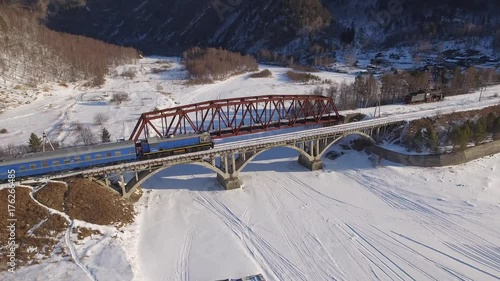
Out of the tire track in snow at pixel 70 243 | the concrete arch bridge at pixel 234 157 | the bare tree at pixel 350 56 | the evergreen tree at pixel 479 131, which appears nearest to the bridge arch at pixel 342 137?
the concrete arch bridge at pixel 234 157

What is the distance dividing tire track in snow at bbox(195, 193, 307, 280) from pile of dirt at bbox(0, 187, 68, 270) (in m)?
15.6

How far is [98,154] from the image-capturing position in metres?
39.9

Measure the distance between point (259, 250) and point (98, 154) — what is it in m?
19.9

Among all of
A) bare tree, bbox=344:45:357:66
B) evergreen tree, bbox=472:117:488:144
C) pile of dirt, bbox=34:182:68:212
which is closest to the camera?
pile of dirt, bbox=34:182:68:212

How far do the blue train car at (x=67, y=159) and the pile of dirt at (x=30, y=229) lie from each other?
2.23 m

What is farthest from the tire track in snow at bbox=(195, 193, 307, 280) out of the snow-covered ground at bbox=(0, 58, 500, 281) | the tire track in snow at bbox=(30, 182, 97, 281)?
the tire track in snow at bbox=(30, 182, 97, 281)

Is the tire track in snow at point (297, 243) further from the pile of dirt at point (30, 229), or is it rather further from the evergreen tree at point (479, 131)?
the evergreen tree at point (479, 131)

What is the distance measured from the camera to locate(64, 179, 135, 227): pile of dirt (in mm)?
35969

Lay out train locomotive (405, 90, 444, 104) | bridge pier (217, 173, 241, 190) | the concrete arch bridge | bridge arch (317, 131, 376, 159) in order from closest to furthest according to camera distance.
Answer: the concrete arch bridge
bridge pier (217, 173, 241, 190)
bridge arch (317, 131, 376, 159)
train locomotive (405, 90, 444, 104)

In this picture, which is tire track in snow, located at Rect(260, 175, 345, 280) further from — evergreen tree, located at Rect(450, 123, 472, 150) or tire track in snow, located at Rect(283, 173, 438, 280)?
evergreen tree, located at Rect(450, 123, 472, 150)

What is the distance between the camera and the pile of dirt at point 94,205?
118ft

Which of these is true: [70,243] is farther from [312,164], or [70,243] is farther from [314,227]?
[312,164]

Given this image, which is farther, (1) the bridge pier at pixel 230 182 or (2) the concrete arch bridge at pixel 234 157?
(1) the bridge pier at pixel 230 182

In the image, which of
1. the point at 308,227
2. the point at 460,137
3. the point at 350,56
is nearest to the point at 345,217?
the point at 308,227
